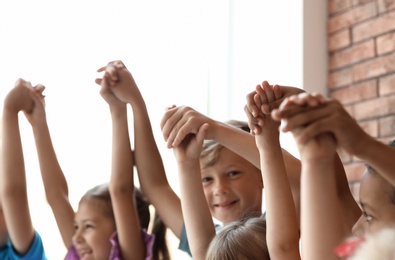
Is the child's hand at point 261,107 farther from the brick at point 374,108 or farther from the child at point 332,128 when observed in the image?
the brick at point 374,108

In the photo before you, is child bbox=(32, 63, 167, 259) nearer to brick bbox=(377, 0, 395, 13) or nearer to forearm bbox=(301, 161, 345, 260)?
forearm bbox=(301, 161, 345, 260)

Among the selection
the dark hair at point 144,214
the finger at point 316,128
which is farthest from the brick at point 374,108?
the finger at point 316,128

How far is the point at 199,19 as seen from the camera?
276cm

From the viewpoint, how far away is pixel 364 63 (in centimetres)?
257

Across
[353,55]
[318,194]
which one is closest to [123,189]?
[318,194]

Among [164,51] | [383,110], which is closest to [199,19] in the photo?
[164,51]

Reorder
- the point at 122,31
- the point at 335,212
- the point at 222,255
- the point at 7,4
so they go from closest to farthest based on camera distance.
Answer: the point at 335,212 → the point at 222,255 → the point at 7,4 → the point at 122,31

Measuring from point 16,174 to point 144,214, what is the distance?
Answer: 333 millimetres

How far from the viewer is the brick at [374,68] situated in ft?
8.12

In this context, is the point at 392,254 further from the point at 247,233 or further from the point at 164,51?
the point at 164,51

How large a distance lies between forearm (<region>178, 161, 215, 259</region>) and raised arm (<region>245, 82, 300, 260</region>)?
0.84 ft

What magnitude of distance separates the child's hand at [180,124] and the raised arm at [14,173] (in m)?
0.57

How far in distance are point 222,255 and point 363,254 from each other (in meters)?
0.50

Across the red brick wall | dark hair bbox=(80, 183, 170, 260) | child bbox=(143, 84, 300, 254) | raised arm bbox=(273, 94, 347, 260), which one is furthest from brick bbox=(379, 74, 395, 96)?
raised arm bbox=(273, 94, 347, 260)
